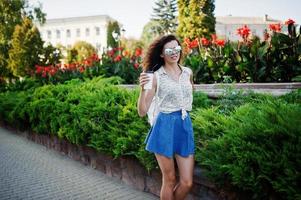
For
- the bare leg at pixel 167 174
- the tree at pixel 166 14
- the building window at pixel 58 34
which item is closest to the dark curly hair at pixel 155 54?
the bare leg at pixel 167 174

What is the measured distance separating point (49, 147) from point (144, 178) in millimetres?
4358

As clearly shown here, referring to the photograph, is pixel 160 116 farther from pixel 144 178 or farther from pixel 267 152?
pixel 144 178

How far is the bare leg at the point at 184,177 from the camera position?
10.5ft

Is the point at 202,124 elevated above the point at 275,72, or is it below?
below

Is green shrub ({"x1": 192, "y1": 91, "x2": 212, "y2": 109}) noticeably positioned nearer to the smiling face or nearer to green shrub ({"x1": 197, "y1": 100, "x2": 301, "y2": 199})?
green shrub ({"x1": 197, "y1": 100, "x2": 301, "y2": 199})

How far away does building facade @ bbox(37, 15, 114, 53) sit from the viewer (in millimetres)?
67438

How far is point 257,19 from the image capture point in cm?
7638

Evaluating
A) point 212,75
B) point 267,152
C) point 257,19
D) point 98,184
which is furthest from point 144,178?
point 257,19

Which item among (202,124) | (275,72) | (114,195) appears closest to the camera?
(202,124)

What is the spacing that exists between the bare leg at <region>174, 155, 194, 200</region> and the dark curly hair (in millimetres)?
1010

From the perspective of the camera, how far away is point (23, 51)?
21.3 metres

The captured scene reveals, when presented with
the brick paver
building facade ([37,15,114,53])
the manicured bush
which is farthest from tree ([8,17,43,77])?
building facade ([37,15,114,53])

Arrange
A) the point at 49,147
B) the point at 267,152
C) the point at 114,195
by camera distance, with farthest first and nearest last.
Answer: the point at 49,147, the point at 114,195, the point at 267,152

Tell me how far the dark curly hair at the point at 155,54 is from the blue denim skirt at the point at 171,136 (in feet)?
1.87
